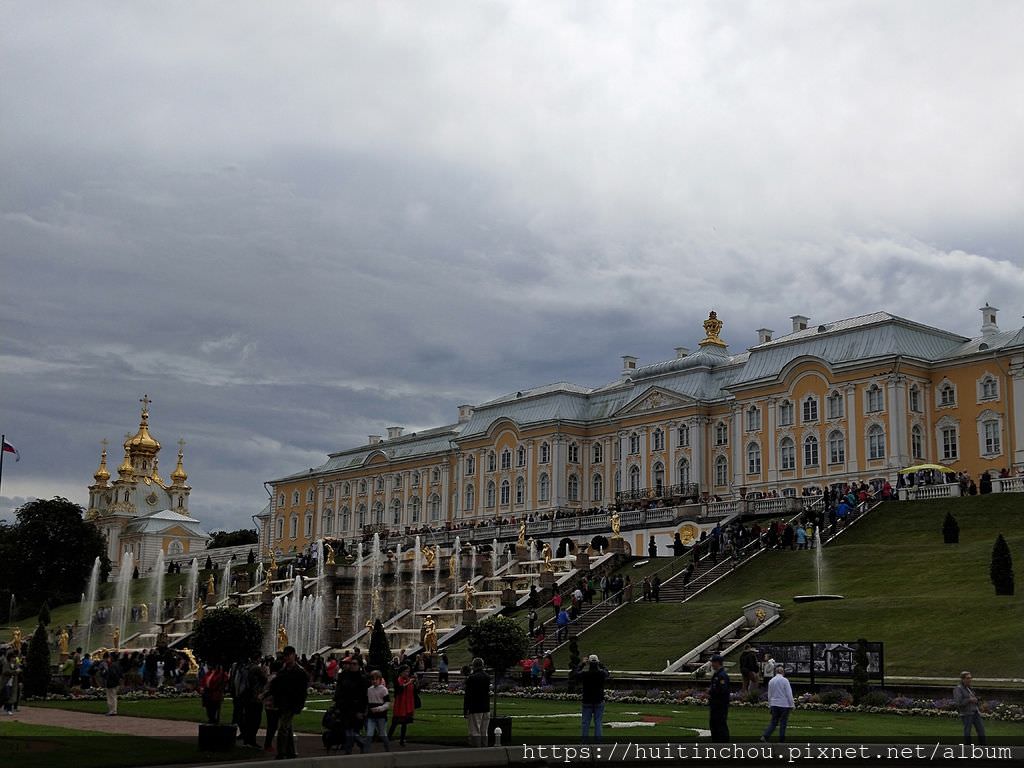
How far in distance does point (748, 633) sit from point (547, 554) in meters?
16.1

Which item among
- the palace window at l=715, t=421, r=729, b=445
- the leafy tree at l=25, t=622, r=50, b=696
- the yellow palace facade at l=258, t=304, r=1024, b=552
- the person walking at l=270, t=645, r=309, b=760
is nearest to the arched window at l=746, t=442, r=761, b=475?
the yellow palace facade at l=258, t=304, r=1024, b=552

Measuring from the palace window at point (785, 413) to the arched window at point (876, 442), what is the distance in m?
5.60

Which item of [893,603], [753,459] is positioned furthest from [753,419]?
[893,603]

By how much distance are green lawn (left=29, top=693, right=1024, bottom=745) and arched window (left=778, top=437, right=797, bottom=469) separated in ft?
148

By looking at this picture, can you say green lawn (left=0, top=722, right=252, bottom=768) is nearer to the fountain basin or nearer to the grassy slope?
the grassy slope

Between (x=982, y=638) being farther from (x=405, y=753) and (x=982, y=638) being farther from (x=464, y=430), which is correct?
(x=464, y=430)

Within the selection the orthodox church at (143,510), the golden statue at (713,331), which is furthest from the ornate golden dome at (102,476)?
the golden statue at (713,331)

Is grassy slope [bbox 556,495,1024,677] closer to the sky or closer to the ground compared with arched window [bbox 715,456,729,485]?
closer to the ground

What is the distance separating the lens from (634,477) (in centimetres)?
8606

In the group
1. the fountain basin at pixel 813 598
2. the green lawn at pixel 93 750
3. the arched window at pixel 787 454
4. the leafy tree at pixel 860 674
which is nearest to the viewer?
the green lawn at pixel 93 750

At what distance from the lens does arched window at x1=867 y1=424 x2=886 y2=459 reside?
69000 millimetres

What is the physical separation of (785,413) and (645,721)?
2050 inches

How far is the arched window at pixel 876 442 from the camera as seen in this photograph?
6900 cm

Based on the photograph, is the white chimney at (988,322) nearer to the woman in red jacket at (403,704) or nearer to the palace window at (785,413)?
the palace window at (785,413)
